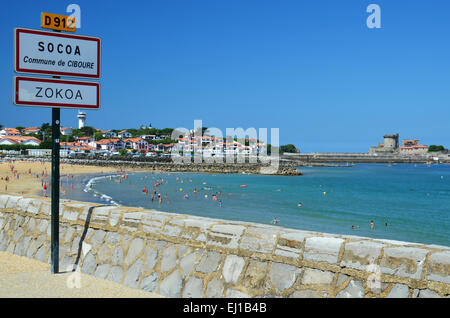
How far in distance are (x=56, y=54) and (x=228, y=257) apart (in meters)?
3.54

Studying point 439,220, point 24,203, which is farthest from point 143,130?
point 24,203

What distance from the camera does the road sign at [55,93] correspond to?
512cm

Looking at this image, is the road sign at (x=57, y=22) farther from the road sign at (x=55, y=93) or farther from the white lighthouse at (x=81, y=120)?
the white lighthouse at (x=81, y=120)

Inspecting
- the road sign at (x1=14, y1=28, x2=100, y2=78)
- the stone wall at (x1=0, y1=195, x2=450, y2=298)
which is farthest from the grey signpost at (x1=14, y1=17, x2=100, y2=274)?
the stone wall at (x1=0, y1=195, x2=450, y2=298)

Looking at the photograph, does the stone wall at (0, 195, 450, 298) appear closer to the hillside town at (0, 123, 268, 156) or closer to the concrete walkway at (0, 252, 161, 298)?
the concrete walkway at (0, 252, 161, 298)

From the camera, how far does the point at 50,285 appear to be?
16.2 ft

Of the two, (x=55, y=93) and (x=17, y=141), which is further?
(x=17, y=141)

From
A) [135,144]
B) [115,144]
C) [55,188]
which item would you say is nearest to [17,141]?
[115,144]

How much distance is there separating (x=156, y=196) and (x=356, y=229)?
67.8 feet

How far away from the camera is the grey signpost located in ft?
16.8

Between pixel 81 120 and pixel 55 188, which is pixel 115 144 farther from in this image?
pixel 55 188

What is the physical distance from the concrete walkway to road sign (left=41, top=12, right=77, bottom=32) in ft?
10.9

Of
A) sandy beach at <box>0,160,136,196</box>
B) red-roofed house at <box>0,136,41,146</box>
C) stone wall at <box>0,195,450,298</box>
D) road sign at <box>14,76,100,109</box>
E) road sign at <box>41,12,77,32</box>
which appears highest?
red-roofed house at <box>0,136,41,146</box>
